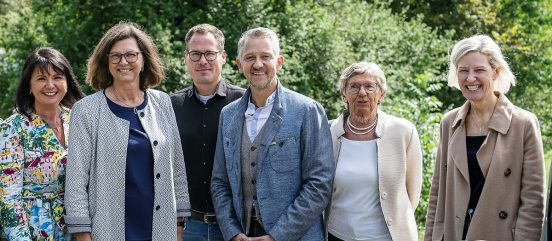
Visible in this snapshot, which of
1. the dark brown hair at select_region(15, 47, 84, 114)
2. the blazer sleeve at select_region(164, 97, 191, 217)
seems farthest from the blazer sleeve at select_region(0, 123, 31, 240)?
the blazer sleeve at select_region(164, 97, 191, 217)

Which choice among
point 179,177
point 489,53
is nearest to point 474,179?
point 489,53

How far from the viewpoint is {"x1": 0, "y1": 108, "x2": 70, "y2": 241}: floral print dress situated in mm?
4676

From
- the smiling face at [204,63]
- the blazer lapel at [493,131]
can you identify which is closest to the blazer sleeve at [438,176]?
the blazer lapel at [493,131]

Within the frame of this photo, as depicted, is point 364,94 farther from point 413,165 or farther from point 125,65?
point 125,65

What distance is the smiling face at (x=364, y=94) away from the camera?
502cm

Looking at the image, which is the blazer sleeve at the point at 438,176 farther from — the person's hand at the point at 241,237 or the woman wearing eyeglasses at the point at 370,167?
the person's hand at the point at 241,237

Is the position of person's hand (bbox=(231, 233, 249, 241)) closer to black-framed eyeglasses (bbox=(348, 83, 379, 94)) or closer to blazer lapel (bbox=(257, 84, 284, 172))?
blazer lapel (bbox=(257, 84, 284, 172))

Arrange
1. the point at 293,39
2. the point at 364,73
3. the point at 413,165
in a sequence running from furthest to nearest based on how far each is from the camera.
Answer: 1. the point at 293,39
2. the point at 413,165
3. the point at 364,73

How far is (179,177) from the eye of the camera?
16.3ft

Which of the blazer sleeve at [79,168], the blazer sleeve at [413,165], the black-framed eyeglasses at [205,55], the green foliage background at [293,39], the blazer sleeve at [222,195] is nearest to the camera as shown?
the blazer sleeve at [79,168]

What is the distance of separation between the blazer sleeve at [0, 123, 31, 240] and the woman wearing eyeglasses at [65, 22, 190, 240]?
1.09 feet

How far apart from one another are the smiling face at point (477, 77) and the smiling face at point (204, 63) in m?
1.69

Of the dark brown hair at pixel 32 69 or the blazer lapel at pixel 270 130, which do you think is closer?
the blazer lapel at pixel 270 130

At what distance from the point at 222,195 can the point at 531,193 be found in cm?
190
